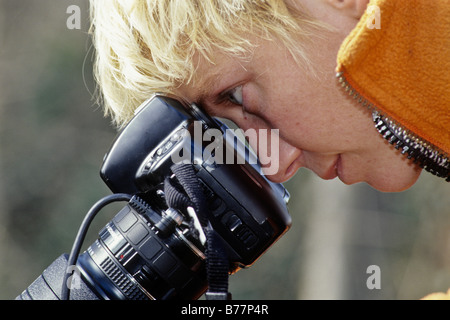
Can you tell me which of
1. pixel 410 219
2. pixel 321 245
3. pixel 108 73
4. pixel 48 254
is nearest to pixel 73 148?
pixel 48 254

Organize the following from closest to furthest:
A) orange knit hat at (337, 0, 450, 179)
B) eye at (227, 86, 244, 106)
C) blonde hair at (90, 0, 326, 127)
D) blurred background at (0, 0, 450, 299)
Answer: orange knit hat at (337, 0, 450, 179) < blonde hair at (90, 0, 326, 127) < eye at (227, 86, 244, 106) < blurred background at (0, 0, 450, 299)

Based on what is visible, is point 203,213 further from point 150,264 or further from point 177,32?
point 177,32

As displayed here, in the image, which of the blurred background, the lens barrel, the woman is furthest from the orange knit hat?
the blurred background

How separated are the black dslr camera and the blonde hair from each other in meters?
0.07

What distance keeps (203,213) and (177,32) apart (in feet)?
0.96

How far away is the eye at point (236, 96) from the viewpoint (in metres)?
1.04

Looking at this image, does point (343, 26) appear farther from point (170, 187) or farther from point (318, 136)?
point (170, 187)

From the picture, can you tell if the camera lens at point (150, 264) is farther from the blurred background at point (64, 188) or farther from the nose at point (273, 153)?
the blurred background at point (64, 188)

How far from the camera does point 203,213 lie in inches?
37.4

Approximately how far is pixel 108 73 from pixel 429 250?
2.75 metres

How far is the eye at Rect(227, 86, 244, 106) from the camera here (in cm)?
104

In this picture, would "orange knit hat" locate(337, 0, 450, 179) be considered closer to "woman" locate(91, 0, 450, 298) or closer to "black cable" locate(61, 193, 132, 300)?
"woman" locate(91, 0, 450, 298)

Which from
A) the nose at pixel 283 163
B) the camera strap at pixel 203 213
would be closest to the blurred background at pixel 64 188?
the nose at pixel 283 163

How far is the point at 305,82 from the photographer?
95 centimetres
